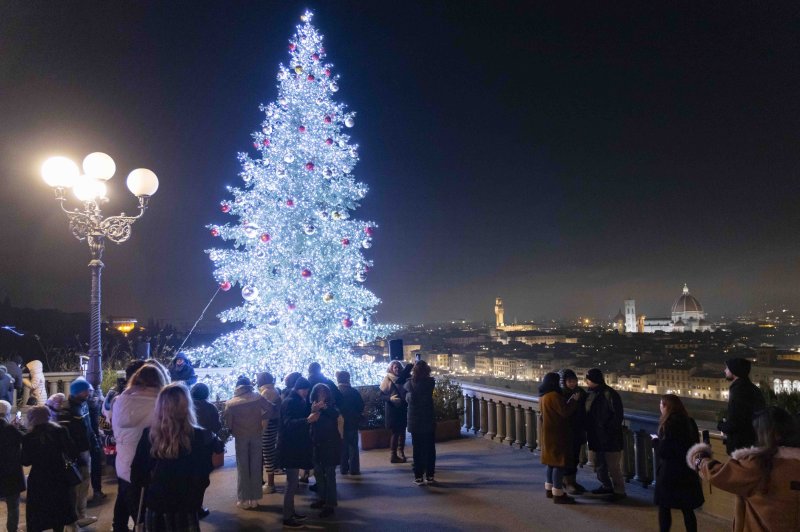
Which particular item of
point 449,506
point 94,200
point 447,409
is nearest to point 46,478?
point 449,506

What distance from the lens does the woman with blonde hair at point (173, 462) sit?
382 cm

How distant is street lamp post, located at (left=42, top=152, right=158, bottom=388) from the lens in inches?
324

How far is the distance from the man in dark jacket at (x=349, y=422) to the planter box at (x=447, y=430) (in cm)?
269

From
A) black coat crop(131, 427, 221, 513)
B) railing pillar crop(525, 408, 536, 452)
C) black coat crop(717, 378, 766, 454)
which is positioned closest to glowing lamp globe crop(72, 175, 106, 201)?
black coat crop(131, 427, 221, 513)

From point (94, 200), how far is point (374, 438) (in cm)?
624

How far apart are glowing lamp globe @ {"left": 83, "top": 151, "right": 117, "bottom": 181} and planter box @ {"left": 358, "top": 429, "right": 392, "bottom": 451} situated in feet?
20.2

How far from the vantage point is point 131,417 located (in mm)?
4750

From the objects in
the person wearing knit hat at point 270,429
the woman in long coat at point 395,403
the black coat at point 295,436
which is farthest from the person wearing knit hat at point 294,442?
the woman in long coat at point 395,403

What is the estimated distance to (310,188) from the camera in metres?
12.8

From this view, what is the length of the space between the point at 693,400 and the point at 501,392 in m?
11.7

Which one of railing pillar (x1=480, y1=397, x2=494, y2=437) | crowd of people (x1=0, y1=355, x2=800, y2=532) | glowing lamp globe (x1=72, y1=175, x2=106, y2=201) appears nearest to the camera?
crowd of people (x1=0, y1=355, x2=800, y2=532)

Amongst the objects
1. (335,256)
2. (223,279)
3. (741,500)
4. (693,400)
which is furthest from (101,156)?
(693,400)

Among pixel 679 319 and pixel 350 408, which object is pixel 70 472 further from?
pixel 679 319

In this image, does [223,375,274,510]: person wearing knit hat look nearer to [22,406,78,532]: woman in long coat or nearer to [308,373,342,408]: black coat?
[308,373,342,408]: black coat
